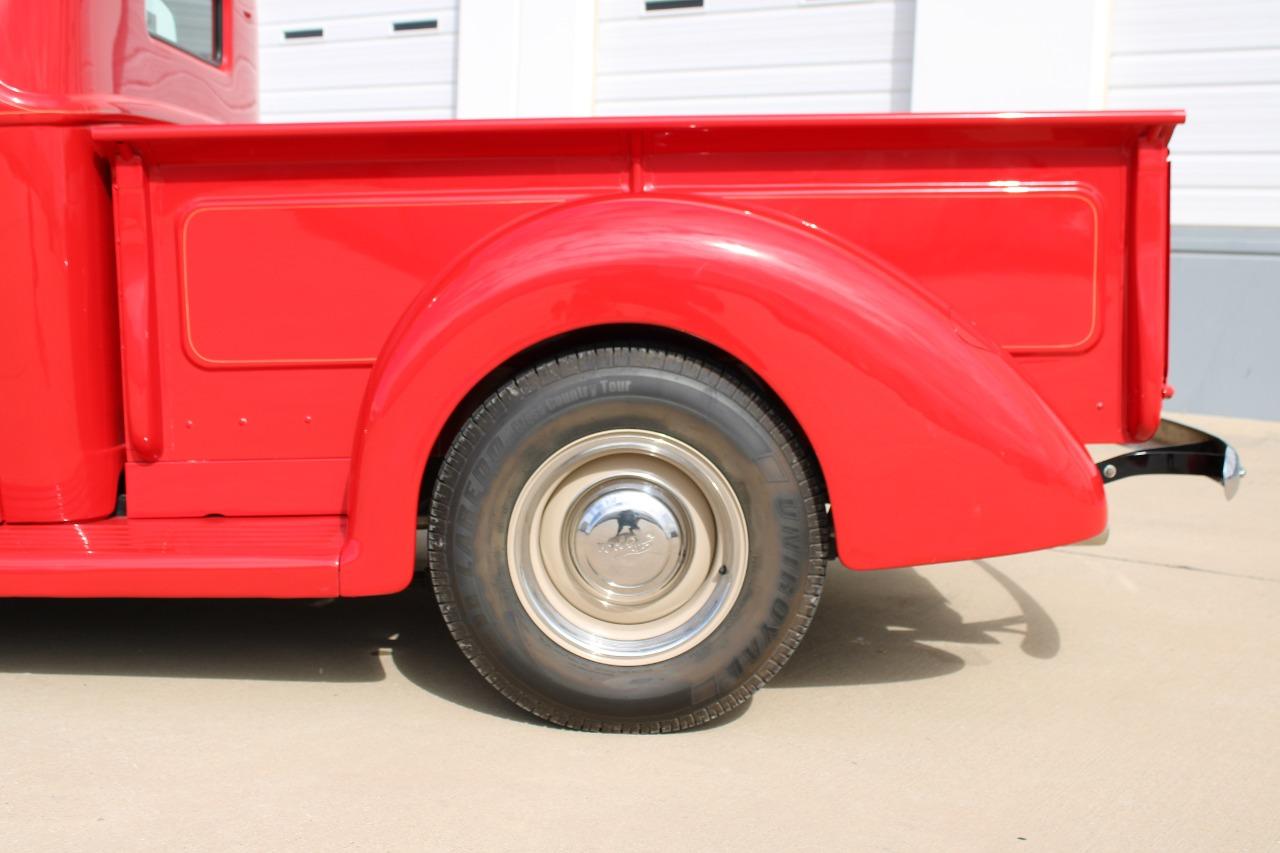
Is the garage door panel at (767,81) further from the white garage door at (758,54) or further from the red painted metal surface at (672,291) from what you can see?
the red painted metal surface at (672,291)

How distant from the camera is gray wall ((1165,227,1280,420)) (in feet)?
22.0

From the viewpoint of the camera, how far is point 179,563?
2561 millimetres

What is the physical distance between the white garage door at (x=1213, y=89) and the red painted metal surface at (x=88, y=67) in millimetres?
5510

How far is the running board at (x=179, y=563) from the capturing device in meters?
2.55

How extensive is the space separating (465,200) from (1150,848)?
5.93 feet

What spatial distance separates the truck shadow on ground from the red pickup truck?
42cm

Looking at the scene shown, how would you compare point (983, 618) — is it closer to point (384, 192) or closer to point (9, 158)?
point (384, 192)

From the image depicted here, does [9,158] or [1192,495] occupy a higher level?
[9,158]

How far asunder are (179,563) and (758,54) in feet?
19.8

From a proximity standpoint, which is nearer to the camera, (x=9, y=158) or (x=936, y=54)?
(x=9, y=158)

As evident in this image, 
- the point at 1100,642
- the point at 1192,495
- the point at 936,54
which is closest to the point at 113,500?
the point at 1100,642

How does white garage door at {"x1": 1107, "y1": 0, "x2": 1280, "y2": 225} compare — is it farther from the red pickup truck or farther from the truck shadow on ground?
the red pickup truck

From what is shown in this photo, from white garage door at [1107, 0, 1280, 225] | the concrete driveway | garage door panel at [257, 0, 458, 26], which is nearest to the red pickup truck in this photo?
the concrete driveway

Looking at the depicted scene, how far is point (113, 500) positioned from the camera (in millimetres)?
2842
